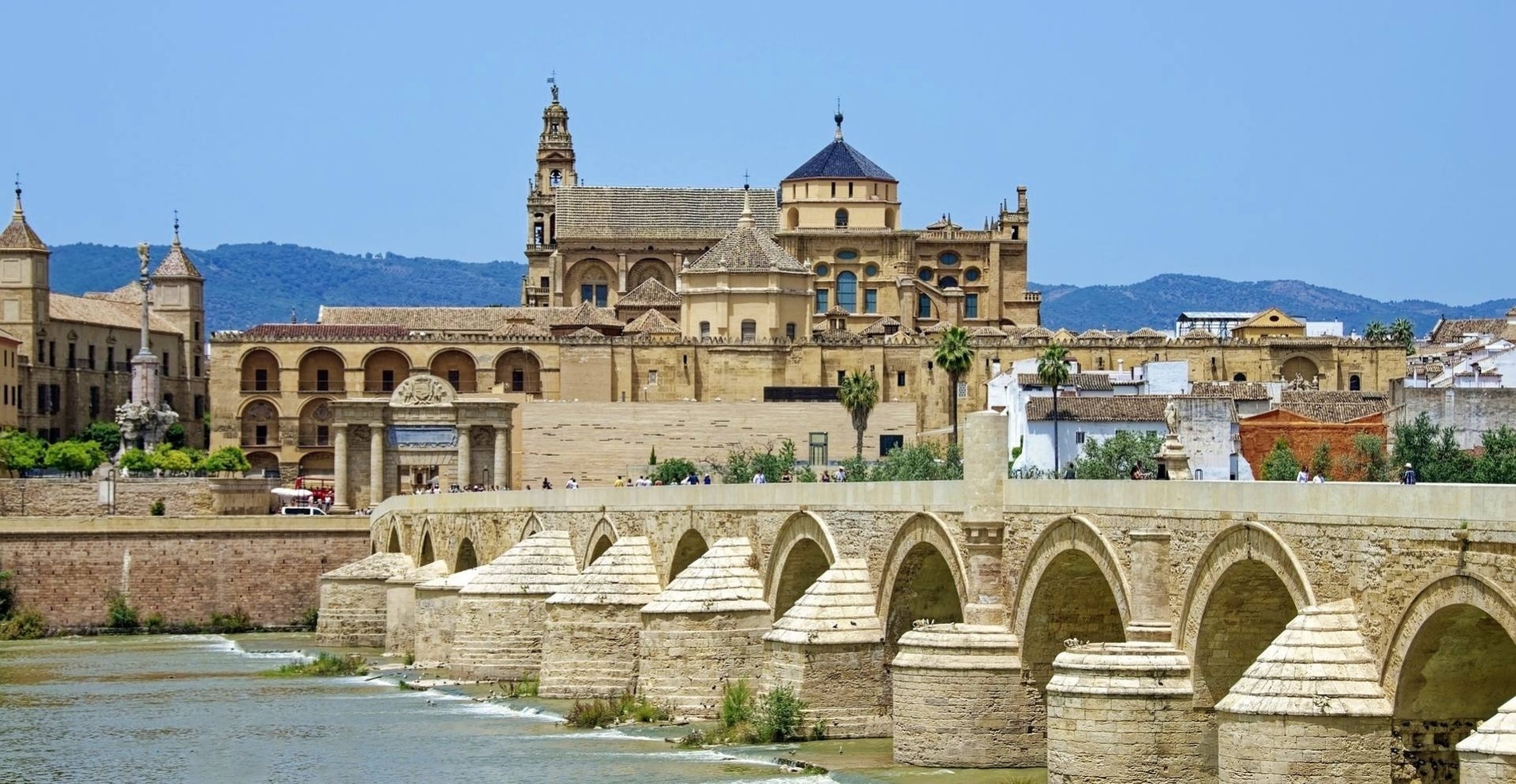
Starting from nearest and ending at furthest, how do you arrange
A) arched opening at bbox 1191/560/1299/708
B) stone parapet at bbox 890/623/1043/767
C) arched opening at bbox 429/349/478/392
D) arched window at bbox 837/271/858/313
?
arched opening at bbox 1191/560/1299/708 → stone parapet at bbox 890/623/1043/767 → arched opening at bbox 429/349/478/392 → arched window at bbox 837/271/858/313

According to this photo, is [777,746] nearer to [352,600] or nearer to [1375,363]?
[352,600]

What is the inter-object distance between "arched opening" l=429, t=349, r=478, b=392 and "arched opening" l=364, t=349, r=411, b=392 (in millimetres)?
1034

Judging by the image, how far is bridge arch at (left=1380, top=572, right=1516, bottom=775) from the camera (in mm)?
20594

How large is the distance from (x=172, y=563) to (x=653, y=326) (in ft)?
93.1

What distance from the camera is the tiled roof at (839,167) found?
318 feet

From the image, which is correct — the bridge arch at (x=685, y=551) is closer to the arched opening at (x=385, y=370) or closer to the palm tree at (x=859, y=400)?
the palm tree at (x=859, y=400)

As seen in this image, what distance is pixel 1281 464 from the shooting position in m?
51.6

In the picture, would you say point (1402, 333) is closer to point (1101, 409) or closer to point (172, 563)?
point (1101, 409)

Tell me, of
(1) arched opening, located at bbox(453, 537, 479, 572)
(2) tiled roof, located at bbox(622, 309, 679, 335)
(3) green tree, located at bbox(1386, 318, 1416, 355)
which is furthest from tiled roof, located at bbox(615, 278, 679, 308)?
(1) arched opening, located at bbox(453, 537, 479, 572)

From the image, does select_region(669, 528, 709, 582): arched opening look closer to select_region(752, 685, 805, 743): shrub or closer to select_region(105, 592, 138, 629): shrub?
select_region(752, 685, 805, 743): shrub

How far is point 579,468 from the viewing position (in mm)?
79062

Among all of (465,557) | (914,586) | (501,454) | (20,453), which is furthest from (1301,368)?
(914,586)

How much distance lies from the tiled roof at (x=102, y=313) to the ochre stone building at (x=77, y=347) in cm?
7

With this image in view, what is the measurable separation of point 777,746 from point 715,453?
50.1 metres
